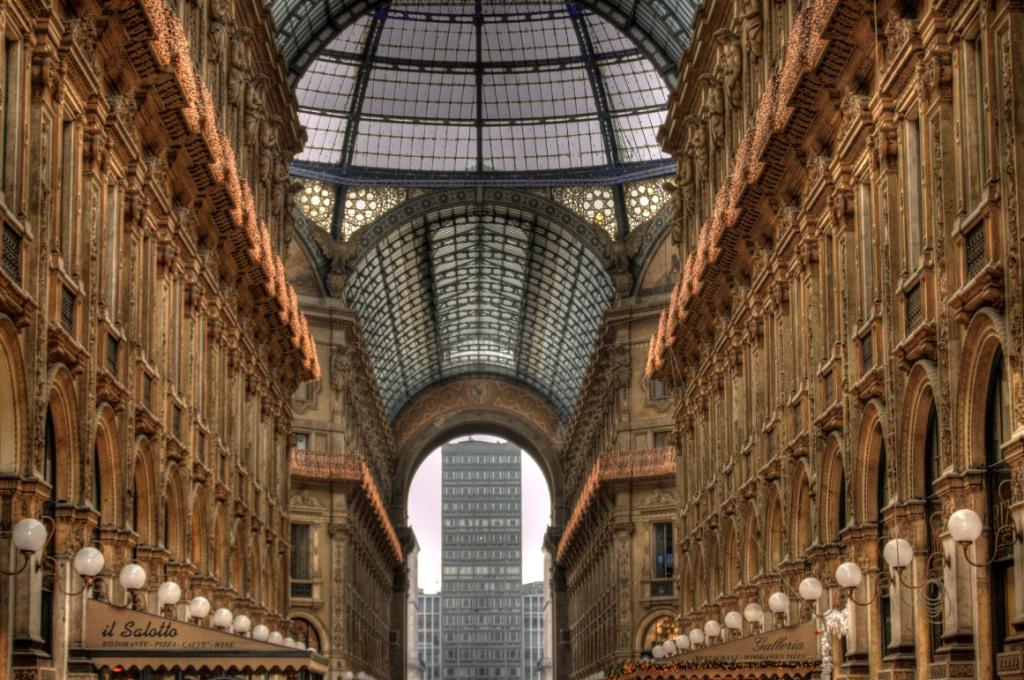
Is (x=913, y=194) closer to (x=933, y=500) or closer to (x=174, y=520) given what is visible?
(x=933, y=500)

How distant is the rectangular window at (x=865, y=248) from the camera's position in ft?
103

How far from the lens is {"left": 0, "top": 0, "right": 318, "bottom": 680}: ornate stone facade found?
2548cm

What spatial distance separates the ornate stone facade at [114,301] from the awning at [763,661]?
11329mm

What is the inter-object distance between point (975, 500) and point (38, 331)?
1399 centimetres

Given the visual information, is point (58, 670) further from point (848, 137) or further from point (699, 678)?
point (848, 137)

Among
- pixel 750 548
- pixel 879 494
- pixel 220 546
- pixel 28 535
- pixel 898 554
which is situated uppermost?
pixel 220 546

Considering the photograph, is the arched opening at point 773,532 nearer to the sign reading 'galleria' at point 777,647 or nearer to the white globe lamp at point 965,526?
the sign reading 'galleria' at point 777,647

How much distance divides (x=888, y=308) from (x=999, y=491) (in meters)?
6.07

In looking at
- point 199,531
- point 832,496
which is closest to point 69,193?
point 832,496

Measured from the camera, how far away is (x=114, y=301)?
33.1 metres

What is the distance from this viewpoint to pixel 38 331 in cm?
2581

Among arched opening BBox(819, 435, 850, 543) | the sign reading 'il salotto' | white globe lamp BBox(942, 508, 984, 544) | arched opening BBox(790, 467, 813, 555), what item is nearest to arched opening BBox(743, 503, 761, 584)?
arched opening BBox(790, 467, 813, 555)

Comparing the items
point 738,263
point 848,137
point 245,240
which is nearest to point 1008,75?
point 848,137

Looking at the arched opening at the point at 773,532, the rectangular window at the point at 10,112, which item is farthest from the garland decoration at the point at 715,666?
the rectangular window at the point at 10,112
